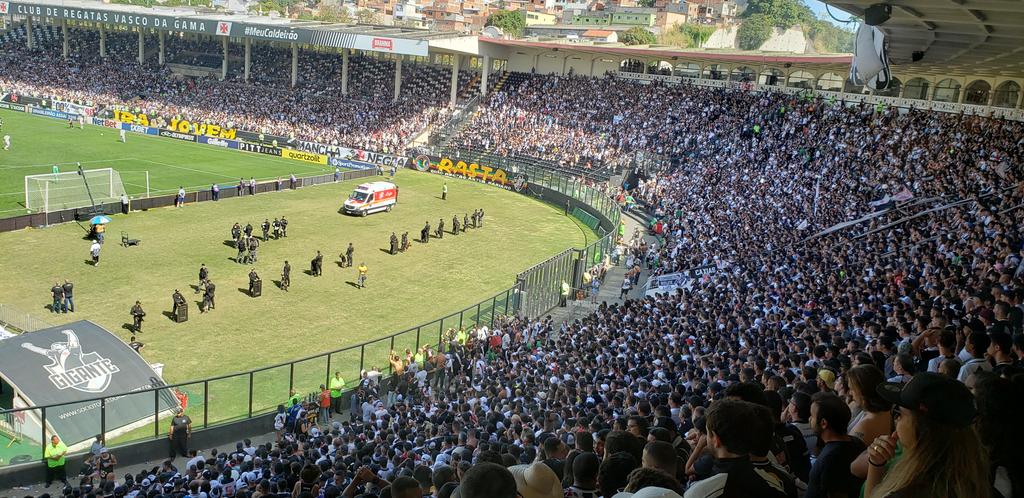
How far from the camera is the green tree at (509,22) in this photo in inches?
5674

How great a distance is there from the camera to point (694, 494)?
421 centimetres

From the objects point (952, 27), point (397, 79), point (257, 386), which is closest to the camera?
point (952, 27)

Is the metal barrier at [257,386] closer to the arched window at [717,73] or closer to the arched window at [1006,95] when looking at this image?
the arched window at [1006,95]

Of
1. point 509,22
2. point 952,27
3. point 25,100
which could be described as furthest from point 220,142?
point 509,22

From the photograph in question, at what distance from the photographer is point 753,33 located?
520ft

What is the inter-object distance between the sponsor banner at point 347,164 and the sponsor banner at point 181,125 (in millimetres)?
10673

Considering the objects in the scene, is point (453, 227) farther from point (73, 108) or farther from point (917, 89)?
point (73, 108)

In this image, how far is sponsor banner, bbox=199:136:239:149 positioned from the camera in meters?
60.5

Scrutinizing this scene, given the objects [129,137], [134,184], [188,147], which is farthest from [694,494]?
[129,137]

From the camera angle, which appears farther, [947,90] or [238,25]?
[238,25]

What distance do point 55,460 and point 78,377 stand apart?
7.50ft

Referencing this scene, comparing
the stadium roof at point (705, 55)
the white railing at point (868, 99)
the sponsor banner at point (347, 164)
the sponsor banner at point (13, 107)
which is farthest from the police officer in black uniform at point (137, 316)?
the sponsor banner at point (13, 107)

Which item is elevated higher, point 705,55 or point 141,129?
point 705,55

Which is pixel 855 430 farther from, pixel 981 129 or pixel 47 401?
pixel 981 129
